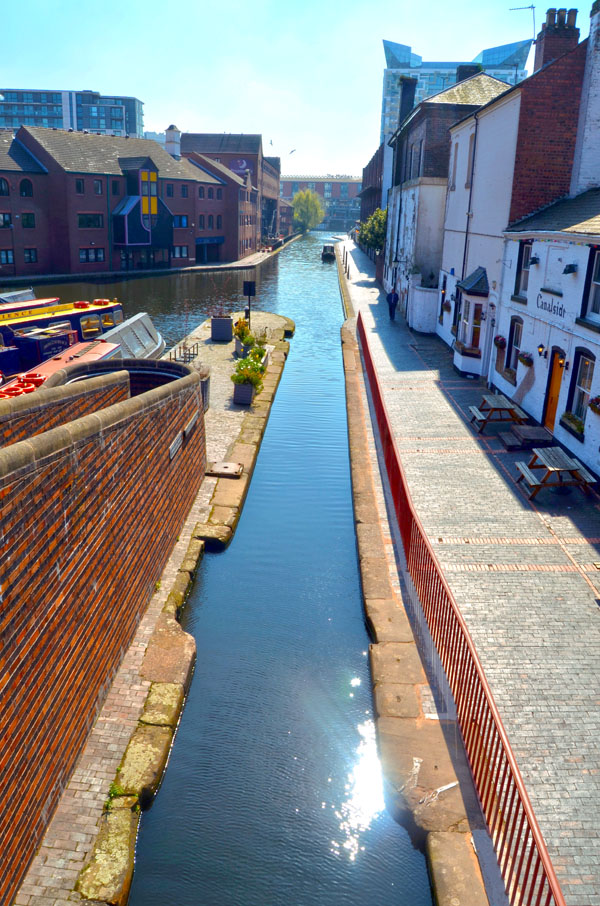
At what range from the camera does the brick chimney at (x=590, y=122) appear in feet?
61.4

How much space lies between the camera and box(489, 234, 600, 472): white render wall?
48.2ft

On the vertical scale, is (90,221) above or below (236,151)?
below

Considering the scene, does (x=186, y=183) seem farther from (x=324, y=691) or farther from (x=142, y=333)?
(x=324, y=691)

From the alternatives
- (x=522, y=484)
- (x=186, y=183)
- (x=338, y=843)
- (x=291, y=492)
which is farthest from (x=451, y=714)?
(x=186, y=183)

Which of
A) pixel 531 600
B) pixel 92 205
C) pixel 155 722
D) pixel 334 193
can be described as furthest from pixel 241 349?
pixel 334 193

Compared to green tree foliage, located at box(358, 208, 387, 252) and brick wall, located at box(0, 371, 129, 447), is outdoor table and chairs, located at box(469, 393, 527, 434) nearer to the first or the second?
brick wall, located at box(0, 371, 129, 447)

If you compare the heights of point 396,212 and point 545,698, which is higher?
point 396,212

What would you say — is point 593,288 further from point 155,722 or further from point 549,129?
point 155,722

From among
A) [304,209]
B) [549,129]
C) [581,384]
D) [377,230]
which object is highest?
[304,209]

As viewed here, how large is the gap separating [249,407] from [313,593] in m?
9.85

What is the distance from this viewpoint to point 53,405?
408 inches

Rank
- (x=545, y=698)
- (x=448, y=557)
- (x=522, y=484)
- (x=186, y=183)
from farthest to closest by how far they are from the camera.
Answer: (x=186, y=183), (x=522, y=484), (x=448, y=557), (x=545, y=698)

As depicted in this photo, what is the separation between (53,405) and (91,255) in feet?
160

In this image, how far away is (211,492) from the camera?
1490 cm
